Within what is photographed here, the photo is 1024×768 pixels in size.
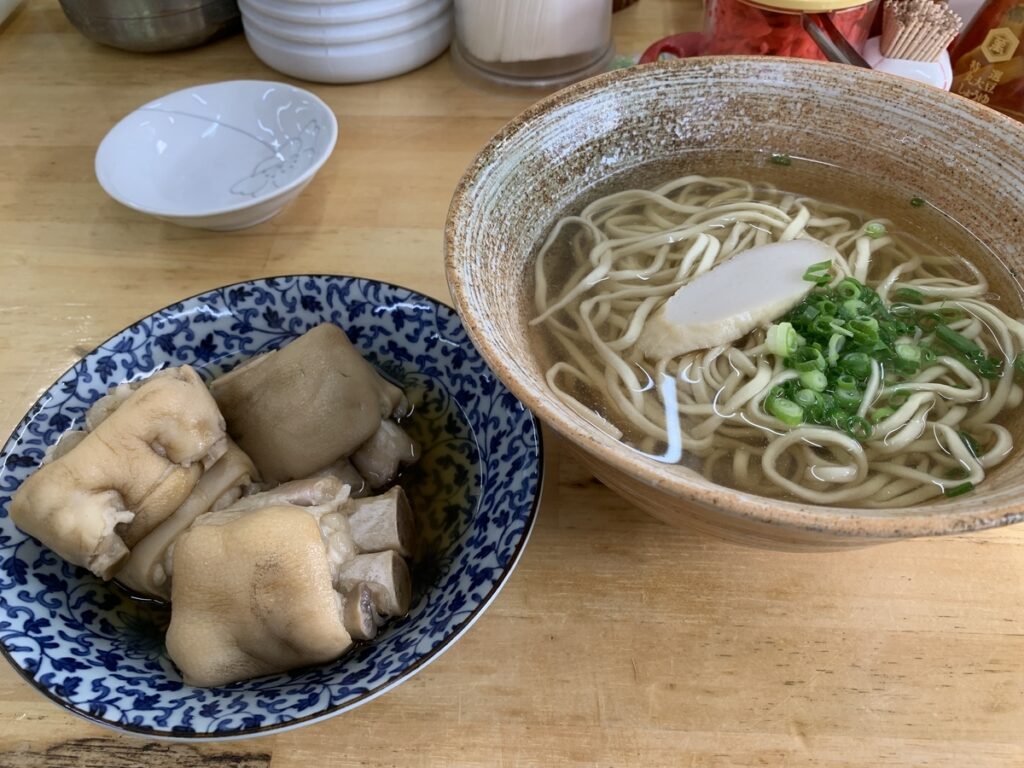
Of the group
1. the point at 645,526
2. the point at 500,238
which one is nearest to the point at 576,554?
the point at 645,526

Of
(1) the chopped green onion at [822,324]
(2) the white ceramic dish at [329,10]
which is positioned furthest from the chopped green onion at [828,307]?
(2) the white ceramic dish at [329,10]

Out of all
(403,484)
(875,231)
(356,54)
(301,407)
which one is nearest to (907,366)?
(875,231)

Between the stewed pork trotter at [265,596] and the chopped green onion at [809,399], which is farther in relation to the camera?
the chopped green onion at [809,399]

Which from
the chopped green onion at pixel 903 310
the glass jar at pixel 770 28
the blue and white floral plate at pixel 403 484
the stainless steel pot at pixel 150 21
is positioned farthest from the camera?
the stainless steel pot at pixel 150 21

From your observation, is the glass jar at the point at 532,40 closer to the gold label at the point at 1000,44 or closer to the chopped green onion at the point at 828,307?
the gold label at the point at 1000,44

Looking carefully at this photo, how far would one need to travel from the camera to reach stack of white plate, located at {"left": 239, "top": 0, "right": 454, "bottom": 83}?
6.56 ft

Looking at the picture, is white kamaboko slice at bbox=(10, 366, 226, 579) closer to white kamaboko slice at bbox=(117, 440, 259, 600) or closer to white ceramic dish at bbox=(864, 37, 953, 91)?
white kamaboko slice at bbox=(117, 440, 259, 600)

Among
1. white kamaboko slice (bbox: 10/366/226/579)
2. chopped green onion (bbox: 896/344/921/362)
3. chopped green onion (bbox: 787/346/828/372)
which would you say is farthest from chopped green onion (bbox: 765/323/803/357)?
white kamaboko slice (bbox: 10/366/226/579)

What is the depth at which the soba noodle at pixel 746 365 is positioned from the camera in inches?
43.6

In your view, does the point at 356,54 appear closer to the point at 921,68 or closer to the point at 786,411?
the point at 921,68

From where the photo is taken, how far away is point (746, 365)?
1217 mm

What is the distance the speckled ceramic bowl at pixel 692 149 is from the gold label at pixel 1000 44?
0.69m

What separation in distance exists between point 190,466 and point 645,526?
27.4 inches

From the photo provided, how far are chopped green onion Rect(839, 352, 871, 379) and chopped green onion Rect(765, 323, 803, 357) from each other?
7 cm
